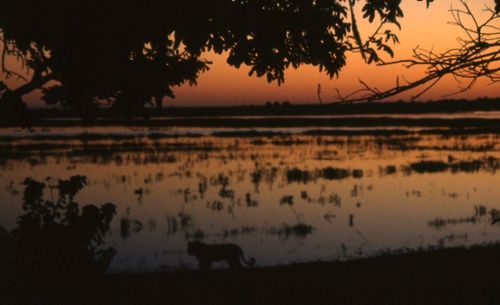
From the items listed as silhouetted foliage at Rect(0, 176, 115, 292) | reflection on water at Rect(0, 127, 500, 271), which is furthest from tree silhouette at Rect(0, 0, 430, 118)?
reflection on water at Rect(0, 127, 500, 271)

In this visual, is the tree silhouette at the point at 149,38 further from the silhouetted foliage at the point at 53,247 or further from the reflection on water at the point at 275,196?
the reflection on water at the point at 275,196

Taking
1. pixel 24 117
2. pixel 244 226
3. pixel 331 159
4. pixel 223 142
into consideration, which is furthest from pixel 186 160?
pixel 24 117

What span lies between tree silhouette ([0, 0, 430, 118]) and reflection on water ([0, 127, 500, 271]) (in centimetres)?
654

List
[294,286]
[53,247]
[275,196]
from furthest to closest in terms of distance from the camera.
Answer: [275,196] → [294,286] → [53,247]

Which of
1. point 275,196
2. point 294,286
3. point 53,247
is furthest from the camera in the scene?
point 275,196

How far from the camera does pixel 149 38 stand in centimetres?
618

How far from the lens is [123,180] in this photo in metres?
24.9

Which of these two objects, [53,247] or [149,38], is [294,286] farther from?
[149,38]

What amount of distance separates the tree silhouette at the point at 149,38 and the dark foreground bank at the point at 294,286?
2.68 meters

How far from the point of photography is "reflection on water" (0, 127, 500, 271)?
611 inches

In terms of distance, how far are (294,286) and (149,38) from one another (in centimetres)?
447

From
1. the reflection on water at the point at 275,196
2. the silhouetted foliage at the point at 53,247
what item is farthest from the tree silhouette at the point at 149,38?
the reflection on water at the point at 275,196

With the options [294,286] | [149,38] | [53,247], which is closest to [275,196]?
[294,286]

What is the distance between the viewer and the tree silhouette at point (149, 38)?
592 cm
